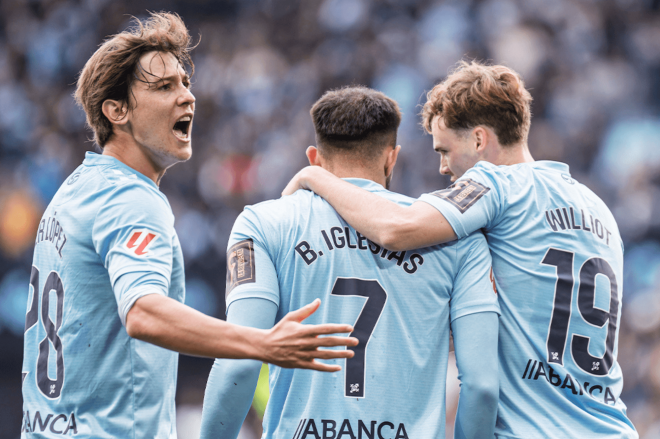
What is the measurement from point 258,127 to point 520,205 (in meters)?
8.36

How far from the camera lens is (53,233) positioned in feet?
7.39

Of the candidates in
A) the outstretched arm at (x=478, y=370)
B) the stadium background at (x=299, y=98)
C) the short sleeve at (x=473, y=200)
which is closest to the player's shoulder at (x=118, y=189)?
the short sleeve at (x=473, y=200)

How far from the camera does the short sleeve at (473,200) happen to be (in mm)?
2402

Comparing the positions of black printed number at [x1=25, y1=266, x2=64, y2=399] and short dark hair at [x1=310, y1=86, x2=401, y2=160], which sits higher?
short dark hair at [x1=310, y1=86, x2=401, y2=160]

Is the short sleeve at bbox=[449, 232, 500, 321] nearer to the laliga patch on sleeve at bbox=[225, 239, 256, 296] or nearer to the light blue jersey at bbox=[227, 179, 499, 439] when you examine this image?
the light blue jersey at bbox=[227, 179, 499, 439]

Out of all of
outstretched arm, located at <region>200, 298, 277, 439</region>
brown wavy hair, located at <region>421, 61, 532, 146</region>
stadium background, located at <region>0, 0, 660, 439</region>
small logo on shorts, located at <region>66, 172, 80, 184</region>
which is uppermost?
stadium background, located at <region>0, 0, 660, 439</region>

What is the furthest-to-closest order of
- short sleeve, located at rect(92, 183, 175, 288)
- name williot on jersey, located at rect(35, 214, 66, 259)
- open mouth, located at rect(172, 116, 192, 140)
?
open mouth, located at rect(172, 116, 192, 140) → name williot on jersey, located at rect(35, 214, 66, 259) → short sleeve, located at rect(92, 183, 175, 288)

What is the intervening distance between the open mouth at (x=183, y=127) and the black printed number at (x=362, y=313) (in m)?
0.99

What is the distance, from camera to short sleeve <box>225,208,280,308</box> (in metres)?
2.26

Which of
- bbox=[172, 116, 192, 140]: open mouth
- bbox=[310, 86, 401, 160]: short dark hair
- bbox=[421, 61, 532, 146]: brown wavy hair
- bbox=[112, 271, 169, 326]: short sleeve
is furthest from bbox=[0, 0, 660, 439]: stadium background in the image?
bbox=[112, 271, 169, 326]: short sleeve

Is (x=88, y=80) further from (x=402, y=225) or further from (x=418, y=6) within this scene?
(x=418, y=6)

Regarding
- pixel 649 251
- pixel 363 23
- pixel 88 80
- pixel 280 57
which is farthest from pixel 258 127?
pixel 88 80

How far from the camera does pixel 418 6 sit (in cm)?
1093

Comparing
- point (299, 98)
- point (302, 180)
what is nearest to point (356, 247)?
point (302, 180)
